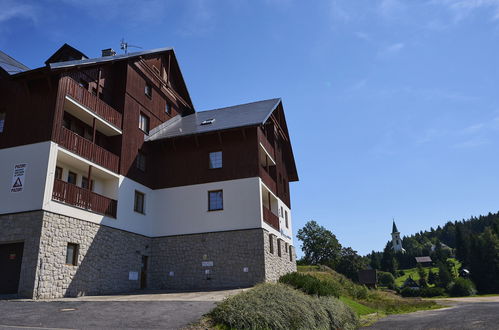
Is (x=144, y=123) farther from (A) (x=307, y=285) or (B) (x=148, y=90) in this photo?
(A) (x=307, y=285)

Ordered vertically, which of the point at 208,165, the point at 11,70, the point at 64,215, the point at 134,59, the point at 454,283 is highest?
the point at 134,59

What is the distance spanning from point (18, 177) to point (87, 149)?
3236 millimetres

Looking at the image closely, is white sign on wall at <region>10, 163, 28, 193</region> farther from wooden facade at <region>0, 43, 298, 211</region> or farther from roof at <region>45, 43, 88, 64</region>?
roof at <region>45, 43, 88, 64</region>

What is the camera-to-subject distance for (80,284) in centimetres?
1695

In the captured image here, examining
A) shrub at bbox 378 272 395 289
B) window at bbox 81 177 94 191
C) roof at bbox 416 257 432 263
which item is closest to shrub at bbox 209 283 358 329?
window at bbox 81 177 94 191

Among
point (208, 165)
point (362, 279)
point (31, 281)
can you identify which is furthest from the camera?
point (362, 279)

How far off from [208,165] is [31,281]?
36.7 feet

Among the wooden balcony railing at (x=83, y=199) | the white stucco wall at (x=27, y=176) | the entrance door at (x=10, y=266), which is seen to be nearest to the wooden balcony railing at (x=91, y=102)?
the white stucco wall at (x=27, y=176)

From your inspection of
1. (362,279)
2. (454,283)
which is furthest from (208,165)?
(454,283)

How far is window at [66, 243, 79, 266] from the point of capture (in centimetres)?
1673

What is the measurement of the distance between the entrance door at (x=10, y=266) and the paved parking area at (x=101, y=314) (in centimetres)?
178

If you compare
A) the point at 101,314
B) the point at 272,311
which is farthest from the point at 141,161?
the point at 272,311

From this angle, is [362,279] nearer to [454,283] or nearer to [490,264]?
[454,283]

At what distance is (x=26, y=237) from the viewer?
50.2 feet
